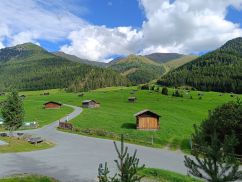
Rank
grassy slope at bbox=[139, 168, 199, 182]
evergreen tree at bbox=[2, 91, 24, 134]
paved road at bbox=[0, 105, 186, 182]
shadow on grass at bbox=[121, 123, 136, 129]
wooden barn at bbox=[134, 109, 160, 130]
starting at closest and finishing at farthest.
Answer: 1. grassy slope at bbox=[139, 168, 199, 182]
2. paved road at bbox=[0, 105, 186, 182]
3. evergreen tree at bbox=[2, 91, 24, 134]
4. wooden barn at bbox=[134, 109, 160, 130]
5. shadow on grass at bbox=[121, 123, 136, 129]

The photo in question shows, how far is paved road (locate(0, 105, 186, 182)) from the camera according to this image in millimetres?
31562


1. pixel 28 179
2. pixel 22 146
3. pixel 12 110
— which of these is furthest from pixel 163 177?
pixel 12 110

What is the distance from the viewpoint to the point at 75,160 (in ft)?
127

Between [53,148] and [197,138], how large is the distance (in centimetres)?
3864

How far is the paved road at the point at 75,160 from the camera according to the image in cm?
3156

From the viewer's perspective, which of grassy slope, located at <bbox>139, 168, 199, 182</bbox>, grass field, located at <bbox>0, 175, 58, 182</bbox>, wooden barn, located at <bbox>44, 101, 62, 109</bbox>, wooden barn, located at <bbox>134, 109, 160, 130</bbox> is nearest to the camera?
grass field, located at <bbox>0, 175, 58, 182</bbox>

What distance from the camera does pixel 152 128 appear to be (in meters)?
68.8

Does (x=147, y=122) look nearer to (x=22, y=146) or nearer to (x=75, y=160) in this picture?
(x=22, y=146)

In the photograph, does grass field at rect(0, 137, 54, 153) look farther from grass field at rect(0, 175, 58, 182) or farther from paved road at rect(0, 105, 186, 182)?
grass field at rect(0, 175, 58, 182)

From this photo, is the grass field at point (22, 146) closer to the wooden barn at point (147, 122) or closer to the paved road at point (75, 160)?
the paved road at point (75, 160)

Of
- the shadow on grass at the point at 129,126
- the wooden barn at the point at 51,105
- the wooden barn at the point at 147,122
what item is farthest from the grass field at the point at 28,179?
the wooden barn at the point at 51,105

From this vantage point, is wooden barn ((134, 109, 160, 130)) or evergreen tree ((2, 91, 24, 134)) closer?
evergreen tree ((2, 91, 24, 134))

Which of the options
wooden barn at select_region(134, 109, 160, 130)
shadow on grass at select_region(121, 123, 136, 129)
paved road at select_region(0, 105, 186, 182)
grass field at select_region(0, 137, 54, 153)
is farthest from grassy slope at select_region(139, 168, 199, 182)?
shadow on grass at select_region(121, 123, 136, 129)

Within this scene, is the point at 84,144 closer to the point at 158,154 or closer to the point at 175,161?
the point at 158,154
